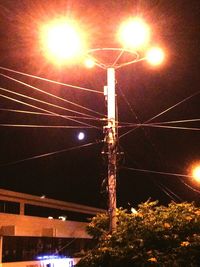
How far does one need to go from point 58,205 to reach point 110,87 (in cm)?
2130

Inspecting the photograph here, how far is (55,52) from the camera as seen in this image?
Answer: 12.8 m

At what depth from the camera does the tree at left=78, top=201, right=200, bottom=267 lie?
1287cm

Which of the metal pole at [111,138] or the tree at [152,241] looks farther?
the metal pole at [111,138]

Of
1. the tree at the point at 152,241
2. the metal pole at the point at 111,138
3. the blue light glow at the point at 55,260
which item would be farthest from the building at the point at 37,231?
the metal pole at the point at 111,138

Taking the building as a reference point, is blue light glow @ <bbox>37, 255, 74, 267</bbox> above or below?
below

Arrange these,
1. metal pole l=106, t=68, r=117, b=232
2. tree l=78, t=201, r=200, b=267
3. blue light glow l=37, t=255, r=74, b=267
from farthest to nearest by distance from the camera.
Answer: blue light glow l=37, t=255, r=74, b=267, metal pole l=106, t=68, r=117, b=232, tree l=78, t=201, r=200, b=267

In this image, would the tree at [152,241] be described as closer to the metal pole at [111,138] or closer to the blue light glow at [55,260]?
the metal pole at [111,138]

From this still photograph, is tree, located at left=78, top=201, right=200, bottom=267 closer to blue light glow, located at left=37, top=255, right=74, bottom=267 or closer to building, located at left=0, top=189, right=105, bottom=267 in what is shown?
building, located at left=0, top=189, right=105, bottom=267

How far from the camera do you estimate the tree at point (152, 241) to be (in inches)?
507

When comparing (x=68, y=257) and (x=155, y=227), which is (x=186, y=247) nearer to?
(x=155, y=227)

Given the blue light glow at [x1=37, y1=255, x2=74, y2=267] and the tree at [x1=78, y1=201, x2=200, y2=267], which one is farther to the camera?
the blue light glow at [x1=37, y1=255, x2=74, y2=267]

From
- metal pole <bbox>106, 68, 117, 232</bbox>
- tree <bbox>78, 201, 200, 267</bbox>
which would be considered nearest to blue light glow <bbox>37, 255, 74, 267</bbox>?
tree <bbox>78, 201, 200, 267</bbox>

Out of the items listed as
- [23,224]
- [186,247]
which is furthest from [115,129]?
[23,224]

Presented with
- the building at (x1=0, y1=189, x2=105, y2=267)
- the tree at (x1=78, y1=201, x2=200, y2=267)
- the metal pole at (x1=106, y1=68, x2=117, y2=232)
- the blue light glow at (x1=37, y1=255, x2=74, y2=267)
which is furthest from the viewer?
the blue light glow at (x1=37, y1=255, x2=74, y2=267)
